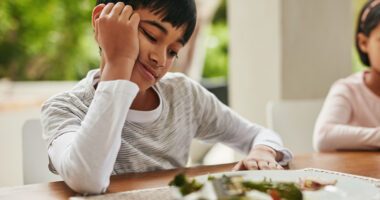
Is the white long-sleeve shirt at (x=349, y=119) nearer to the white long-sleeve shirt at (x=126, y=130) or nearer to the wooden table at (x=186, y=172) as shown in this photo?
the wooden table at (x=186, y=172)

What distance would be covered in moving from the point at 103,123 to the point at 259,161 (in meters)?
0.38

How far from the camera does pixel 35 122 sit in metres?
1.55

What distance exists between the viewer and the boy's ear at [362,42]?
6.93 ft

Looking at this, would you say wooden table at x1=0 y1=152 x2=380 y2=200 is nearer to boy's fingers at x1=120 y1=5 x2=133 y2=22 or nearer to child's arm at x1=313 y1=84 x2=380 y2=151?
child's arm at x1=313 y1=84 x2=380 y2=151

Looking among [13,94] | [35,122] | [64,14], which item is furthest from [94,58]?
[35,122]

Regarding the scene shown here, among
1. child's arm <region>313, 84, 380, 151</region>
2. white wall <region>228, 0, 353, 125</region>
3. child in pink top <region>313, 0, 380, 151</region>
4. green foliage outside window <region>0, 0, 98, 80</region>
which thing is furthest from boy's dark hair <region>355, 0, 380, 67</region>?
green foliage outside window <region>0, 0, 98, 80</region>

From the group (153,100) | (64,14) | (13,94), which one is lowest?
(13,94)

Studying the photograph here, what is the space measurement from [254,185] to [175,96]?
2.19ft

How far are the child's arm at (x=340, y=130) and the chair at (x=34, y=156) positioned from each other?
2.75ft

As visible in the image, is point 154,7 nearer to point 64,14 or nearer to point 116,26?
point 116,26

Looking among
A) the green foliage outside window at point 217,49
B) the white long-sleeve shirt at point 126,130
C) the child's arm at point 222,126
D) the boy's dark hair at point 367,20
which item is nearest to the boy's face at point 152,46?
the white long-sleeve shirt at point 126,130

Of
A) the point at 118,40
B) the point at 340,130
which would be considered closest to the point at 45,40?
the point at 340,130

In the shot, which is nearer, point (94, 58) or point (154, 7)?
point (154, 7)

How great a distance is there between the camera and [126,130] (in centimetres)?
143
